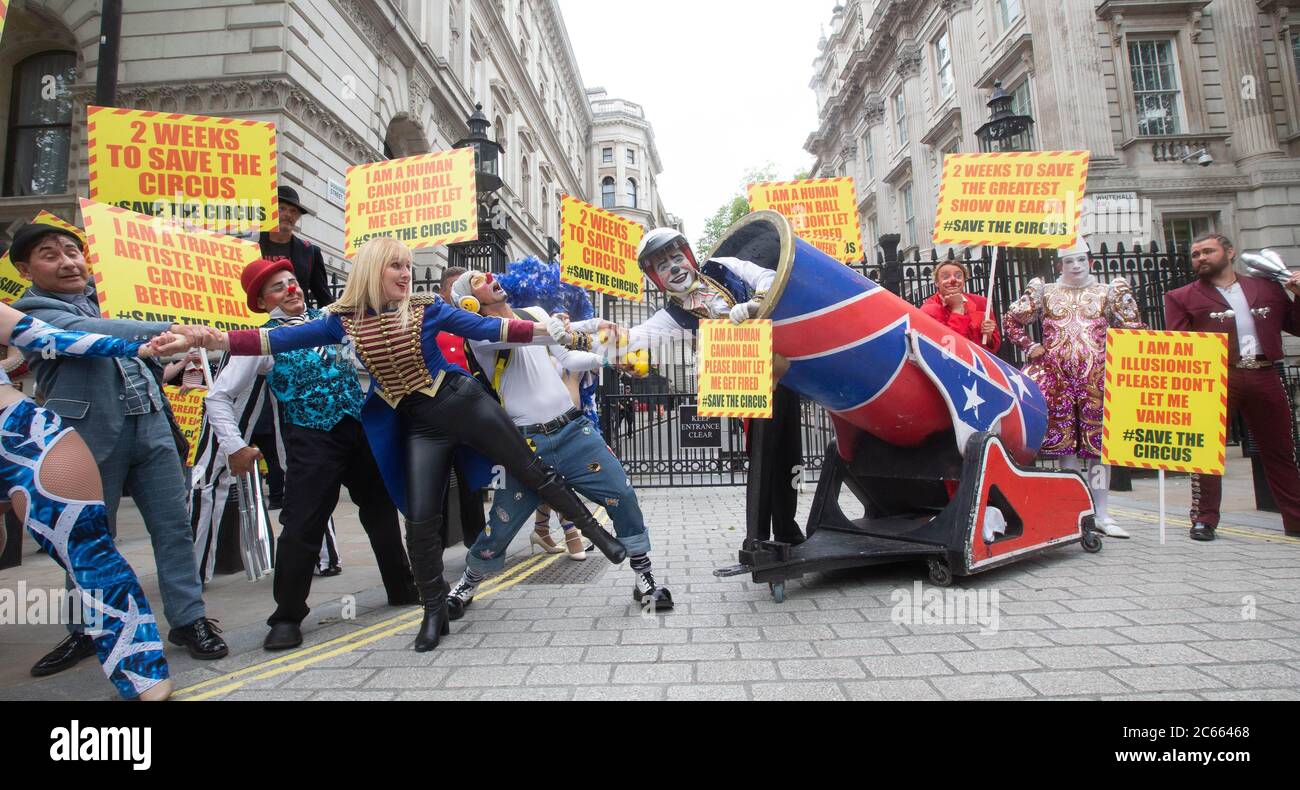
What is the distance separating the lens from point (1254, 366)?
497cm

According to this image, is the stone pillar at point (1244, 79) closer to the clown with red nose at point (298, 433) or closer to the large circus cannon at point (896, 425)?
the large circus cannon at point (896, 425)

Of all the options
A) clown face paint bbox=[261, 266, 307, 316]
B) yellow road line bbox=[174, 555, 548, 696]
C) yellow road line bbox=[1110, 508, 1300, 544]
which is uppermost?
clown face paint bbox=[261, 266, 307, 316]

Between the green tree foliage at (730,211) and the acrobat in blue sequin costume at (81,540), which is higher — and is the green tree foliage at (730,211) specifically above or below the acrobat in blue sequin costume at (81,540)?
above

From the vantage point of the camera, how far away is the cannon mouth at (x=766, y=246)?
10.5 ft

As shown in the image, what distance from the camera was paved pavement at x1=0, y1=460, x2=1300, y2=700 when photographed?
7.83 ft

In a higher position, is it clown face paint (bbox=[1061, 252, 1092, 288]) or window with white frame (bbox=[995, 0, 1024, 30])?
window with white frame (bbox=[995, 0, 1024, 30])

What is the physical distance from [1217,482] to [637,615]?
15.1 feet

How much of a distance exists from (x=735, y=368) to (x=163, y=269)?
334 centimetres

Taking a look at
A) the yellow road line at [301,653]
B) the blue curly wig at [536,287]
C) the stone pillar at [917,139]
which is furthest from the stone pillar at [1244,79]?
the yellow road line at [301,653]

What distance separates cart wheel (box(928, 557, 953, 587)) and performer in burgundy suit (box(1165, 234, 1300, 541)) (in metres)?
2.65

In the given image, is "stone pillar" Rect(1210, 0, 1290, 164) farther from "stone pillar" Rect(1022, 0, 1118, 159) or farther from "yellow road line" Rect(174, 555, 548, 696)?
"yellow road line" Rect(174, 555, 548, 696)

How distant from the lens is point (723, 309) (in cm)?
346

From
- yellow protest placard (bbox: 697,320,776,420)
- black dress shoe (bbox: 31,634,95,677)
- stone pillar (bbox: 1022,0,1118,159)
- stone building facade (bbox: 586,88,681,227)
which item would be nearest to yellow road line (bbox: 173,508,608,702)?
black dress shoe (bbox: 31,634,95,677)

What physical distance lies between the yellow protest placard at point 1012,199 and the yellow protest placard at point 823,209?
1935 mm
